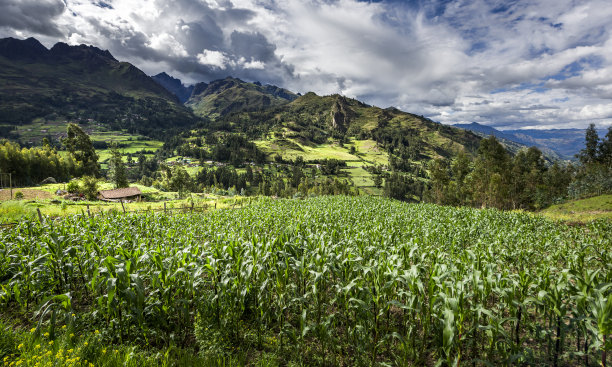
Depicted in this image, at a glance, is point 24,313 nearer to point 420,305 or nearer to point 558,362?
point 420,305

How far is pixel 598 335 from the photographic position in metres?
4.05

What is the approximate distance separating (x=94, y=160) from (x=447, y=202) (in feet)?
416

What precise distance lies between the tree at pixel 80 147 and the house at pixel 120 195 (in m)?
36.4

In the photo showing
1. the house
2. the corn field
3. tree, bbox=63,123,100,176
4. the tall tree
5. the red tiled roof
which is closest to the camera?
the corn field

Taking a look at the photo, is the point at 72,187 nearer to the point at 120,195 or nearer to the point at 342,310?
the point at 120,195

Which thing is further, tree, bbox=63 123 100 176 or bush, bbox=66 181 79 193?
tree, bbox=63 123 100 176

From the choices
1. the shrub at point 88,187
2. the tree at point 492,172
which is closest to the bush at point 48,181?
the shrub at point 88,187

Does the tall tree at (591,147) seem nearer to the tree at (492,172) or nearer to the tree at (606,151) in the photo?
the tree at (606,151)

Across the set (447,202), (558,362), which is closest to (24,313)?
(558,362)

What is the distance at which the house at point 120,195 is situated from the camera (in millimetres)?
58906

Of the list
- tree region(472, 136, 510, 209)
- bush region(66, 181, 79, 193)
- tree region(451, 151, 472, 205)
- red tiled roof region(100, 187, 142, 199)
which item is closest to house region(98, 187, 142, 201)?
red tiled roof region(100, 187, 142, 199)

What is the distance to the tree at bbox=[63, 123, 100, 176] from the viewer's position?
82625 mm

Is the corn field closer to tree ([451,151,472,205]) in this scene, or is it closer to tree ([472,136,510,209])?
tree ([472,136,510,209])

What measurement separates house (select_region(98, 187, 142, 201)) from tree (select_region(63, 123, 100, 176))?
3643cm
